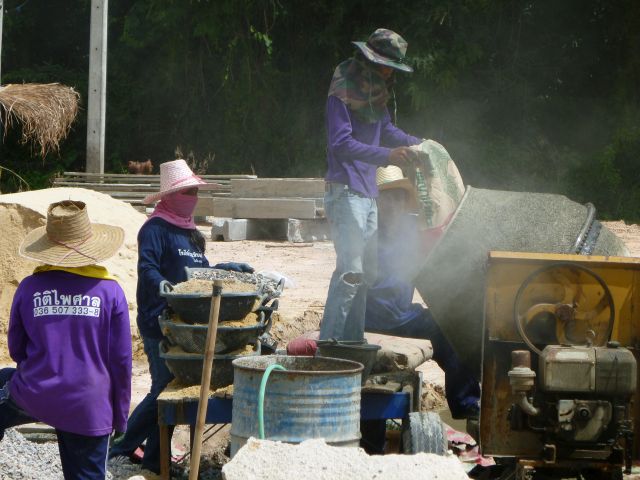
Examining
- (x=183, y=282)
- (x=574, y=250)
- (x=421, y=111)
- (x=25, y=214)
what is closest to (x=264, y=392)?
(x=183, y=282)

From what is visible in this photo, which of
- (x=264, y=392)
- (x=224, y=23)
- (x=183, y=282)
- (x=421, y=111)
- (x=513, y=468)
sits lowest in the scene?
(x=513, y=468)

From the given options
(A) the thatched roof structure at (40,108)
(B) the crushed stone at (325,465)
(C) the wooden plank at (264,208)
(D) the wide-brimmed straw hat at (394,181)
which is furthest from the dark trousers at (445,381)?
(C) the wooden plank at (264,208)

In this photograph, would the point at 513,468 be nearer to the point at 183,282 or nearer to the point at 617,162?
the point at 183,282

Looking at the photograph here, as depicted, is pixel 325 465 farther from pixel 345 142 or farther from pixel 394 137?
pixel 394 137

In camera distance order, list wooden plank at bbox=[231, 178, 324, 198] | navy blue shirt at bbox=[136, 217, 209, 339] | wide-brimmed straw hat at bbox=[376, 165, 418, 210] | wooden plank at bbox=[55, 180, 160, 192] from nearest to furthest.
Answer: navy blue shirt at bbox=[136, 217, 209, 339] → wide-brimmed straw hat at bbox=[376, 165, 418, 210] → wooden plank at bbox=[231, 178, 324, 198] → wooden plank at bbox=[55, 180, 160, 192]

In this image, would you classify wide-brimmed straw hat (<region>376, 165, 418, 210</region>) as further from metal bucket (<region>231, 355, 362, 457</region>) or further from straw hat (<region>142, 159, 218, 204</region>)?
metal bucket (<region>231, 355, 362, 457</region>)

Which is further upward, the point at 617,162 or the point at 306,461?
the point at 617,162

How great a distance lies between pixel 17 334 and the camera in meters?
4.45

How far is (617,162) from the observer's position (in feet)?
74.0

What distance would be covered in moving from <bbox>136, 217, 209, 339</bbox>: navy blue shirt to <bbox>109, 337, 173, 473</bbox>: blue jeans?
0.45ft

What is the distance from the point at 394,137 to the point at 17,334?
116 inches

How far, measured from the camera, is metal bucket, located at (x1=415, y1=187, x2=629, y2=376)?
564 cm

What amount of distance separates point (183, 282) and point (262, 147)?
1812cm

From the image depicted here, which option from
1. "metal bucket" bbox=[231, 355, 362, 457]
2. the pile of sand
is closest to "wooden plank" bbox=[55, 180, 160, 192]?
the pile of sand
